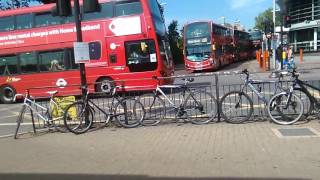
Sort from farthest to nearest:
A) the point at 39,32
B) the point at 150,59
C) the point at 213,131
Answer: the point at 39,32
the point at 150,59
the point at 213,131

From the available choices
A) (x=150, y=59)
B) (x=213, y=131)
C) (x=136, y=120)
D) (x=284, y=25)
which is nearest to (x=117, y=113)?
(x=136, y=120)

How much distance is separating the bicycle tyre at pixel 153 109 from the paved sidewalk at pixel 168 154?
547mm

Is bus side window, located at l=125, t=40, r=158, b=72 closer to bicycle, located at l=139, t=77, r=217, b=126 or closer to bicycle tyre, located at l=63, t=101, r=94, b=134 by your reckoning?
bicycle, located at l=139, t=77, r=217, b=126

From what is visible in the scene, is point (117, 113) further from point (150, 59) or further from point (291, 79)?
point (150, 59)

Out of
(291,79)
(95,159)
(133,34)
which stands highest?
(133,34)

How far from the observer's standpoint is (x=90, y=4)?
36.8 ft

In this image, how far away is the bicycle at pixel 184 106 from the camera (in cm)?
1130

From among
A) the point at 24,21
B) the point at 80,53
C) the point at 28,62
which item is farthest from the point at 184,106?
the point at 24,21

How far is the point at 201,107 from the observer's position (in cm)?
1132

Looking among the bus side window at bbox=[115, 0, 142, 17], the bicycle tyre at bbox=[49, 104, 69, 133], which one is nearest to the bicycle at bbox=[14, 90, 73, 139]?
the bicycle tyre at bbox=[49, 104, 69, 133]

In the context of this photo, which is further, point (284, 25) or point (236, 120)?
point (284, 25)

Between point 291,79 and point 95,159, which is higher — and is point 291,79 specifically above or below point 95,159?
above

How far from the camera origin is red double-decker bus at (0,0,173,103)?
2025 cm

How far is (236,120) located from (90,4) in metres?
3.82
